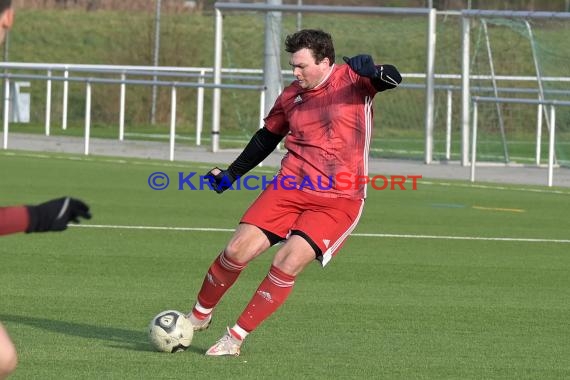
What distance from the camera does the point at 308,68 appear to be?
895 centimetres

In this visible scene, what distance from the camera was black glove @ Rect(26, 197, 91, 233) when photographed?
→ 566cm

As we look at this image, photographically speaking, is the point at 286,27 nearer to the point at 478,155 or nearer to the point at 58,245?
the point at 478,155

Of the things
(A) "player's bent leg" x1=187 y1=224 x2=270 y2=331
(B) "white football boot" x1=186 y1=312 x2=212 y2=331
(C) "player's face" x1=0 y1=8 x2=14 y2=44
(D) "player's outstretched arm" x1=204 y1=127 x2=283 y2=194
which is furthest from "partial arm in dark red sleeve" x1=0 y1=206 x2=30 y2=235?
(D) "player's outstretched arm" x1=204 y1=127 x2=283 y2=194

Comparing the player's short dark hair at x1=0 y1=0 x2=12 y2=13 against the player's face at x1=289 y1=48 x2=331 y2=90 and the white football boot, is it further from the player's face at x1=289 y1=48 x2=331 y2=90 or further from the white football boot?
the white football boot

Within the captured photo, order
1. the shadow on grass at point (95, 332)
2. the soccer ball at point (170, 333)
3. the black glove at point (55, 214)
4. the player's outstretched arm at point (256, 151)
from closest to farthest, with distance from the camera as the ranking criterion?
the black glove at point (55, 214) → the soccer ball at point (170, 333) → the shadow on grass at point (95, 332) → the player's outstretched arm at point (256, 151)

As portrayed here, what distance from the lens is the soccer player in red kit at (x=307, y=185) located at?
28.3 feet

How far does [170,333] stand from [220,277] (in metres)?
0.49

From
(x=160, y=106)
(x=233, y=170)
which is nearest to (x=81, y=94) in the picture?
(x=160, y=106)

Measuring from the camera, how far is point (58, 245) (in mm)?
13586

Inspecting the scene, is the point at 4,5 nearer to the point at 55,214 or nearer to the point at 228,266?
the point at 55,214

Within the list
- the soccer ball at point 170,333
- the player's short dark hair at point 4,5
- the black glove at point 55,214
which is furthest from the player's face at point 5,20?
the soccer ball at point 170,333

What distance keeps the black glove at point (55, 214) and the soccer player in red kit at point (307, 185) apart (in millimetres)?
2999

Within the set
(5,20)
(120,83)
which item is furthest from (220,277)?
(120,83)

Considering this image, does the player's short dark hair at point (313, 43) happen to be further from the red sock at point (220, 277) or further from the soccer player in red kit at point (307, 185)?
the red sock at point (220, 277)
